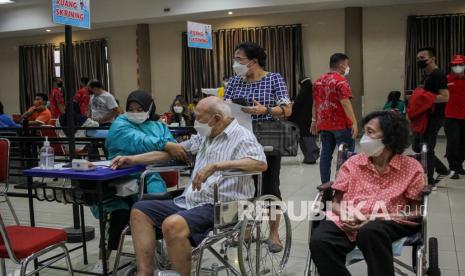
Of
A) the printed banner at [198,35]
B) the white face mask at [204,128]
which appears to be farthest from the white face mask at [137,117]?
the printed banner at [198,35]

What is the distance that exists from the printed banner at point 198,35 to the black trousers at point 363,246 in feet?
13.5

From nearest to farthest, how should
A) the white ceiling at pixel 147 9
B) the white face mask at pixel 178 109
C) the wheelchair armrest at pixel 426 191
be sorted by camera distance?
the wheelchair armrest at pixel 426 191
the white face mask at pixel 178 109
the white ceiling at pixel 147 9

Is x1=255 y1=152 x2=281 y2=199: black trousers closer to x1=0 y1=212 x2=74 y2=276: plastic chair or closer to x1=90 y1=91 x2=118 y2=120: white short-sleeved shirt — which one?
x1=0 y1=212 x2=74 y2=276: plastic chair

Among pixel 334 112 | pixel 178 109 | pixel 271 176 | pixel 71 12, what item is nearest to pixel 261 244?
pixel 271 176

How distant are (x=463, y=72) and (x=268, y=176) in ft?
11.5

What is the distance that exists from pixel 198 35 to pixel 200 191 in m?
3.92

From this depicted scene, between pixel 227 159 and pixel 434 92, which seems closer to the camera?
pixel 227 159

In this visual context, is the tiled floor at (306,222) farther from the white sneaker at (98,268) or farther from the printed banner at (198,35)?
the printed banner at (198,35)

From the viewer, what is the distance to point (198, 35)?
608cm

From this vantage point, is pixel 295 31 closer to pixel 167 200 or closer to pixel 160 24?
pixel 160 24

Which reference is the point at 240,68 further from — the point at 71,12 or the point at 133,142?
the point at 71,12

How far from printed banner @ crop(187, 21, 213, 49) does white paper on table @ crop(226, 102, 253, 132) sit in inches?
124

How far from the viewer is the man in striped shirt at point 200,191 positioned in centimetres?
224

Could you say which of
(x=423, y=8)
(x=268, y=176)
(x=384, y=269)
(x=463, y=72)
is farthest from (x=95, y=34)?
(x=384, y=269)
